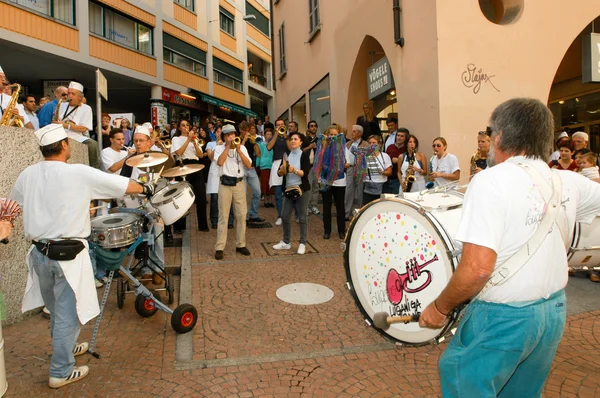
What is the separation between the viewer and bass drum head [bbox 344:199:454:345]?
2320 millimetres

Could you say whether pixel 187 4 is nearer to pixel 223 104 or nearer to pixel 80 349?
pixel 223 104

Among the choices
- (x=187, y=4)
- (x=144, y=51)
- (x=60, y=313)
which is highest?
(x=187, y=4)

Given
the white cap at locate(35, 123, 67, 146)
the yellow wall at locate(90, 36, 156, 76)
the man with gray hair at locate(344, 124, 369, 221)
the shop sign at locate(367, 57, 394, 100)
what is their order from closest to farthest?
the white cap at locate(35, 123, 67, 146) → the man with gray hair at locate(344, 124, 369, 221) → the shop sign at locate(367, 57, 394, 100) → the yellow wall at locate(90, 36, 156, 76)

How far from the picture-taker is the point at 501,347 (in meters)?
1.78

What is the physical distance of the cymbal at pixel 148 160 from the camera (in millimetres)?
4234

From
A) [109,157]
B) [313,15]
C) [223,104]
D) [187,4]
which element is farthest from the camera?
[223,104]

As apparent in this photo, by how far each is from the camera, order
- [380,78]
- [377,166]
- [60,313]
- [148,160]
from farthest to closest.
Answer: [380,78]
[377,166]
[148,160]
[60,313]

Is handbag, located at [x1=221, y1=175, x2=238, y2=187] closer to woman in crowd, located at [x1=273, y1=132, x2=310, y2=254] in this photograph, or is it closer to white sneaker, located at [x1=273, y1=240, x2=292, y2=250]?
woman in crowd, located at [x1=273, y1=132, x2=310, y2=254]

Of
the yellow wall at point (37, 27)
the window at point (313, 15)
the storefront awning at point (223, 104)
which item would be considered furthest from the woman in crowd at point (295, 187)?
the storefront awning at point (223, 104)

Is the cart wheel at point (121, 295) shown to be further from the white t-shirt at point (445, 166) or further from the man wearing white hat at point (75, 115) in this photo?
the white t-shirt at point (445, 166)

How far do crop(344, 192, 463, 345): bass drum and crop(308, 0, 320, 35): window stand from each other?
13.5m

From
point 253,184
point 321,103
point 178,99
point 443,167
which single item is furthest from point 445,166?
point 178,99

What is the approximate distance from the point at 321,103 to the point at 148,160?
11.8 meters

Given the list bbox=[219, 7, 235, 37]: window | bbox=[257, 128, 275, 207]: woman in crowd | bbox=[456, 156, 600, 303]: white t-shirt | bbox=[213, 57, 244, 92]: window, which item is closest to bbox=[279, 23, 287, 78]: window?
bbox=[213, 57, 244, 92]: window
